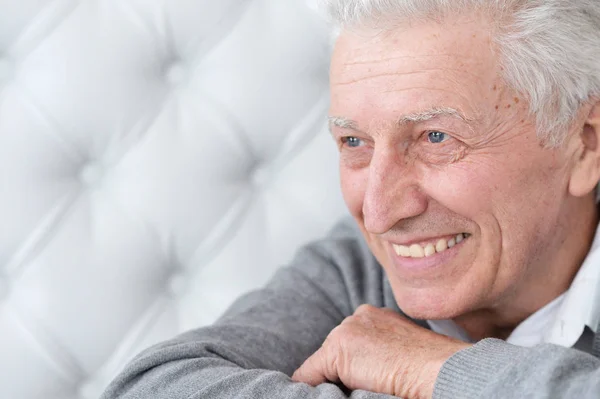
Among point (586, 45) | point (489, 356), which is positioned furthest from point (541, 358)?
point (586, 45)

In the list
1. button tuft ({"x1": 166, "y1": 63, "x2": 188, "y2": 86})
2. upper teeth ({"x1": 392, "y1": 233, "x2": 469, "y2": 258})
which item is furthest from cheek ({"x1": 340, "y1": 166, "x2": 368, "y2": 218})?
button tuft ({"x1": 166, "y1": 63, "x2": 188, "y2": 86})

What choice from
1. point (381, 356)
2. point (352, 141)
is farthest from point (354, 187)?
point (381, 356)

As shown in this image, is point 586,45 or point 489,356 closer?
point 489,356

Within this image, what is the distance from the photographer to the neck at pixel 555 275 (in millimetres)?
1499

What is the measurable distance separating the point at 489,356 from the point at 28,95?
3.59 feet

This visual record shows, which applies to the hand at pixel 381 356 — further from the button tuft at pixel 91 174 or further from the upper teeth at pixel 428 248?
the button tuft at pixel 91 174

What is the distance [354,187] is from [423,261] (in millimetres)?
179

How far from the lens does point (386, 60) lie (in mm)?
1348

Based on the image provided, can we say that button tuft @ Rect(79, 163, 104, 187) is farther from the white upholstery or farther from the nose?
the nose

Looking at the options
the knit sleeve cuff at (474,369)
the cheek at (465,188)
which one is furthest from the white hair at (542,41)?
the knit sleeve cuff at (474,369)

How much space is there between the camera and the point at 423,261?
1.45 m

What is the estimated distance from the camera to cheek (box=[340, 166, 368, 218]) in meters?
1.48

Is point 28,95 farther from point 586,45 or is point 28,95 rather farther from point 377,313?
point 586,45

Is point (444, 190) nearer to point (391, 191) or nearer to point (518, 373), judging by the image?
point (391, 191)
